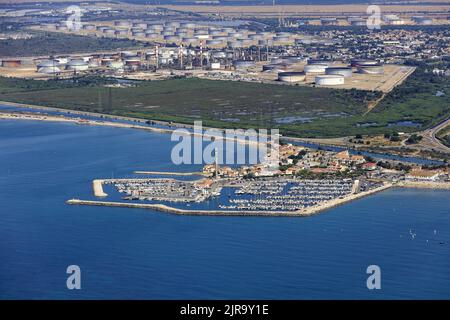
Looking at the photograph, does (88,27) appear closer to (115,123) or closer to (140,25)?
(140,25)

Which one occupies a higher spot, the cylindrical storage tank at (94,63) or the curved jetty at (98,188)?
the curved jetty at (98,188)

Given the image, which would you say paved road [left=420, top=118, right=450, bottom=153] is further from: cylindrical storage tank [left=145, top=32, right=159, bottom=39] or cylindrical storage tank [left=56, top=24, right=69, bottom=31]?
cylindrical storage tank [left=56, top=24, right=69, bottom=31]

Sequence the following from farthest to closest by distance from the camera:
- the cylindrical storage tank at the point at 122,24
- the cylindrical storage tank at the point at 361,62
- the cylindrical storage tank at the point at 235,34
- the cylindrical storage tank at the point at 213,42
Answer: the cylindrical storage tank at the point at 122,24 → the cylindrical storage tank at the point at 235,34 → the cylindrical storage tank at the point at 213,42 → the cylindrical storage tank at the point at 361,62

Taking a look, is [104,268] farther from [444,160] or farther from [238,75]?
[238,75]

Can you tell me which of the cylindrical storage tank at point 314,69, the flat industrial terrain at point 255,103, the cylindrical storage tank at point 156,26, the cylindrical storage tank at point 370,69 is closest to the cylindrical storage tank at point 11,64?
the flat industrial terrain at point 255,103

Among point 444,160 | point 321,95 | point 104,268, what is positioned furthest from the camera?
point 321,95

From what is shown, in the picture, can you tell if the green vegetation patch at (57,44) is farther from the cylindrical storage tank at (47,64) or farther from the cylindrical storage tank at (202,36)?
the cylindrical storage tank at (47,64)

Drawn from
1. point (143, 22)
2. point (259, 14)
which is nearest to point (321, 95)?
point (143, 22)
